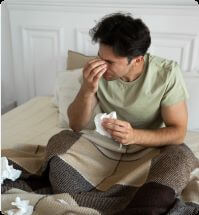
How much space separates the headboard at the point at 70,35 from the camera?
1.66 m

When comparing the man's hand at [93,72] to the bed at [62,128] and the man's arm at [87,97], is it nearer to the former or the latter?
the man's arm at [87,97]

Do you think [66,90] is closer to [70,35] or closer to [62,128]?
[62,128]

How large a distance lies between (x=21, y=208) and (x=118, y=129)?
0.38m

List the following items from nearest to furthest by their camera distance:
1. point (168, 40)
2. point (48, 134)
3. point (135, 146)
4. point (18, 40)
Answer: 1. point (135, 146)
2. point (48, 134)
3. point (168, 40)
4. point (18, 40)

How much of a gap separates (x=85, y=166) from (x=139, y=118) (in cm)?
29

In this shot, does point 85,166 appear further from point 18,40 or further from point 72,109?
point 18,40

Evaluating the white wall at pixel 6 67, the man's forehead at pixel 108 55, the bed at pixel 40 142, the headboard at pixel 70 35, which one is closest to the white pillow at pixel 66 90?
the bed at pixel 40 142

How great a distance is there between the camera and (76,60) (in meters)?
1.83

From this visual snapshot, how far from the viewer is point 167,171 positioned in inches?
39.2

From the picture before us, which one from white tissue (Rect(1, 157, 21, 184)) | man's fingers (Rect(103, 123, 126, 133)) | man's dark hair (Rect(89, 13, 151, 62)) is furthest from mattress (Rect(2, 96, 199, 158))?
man's dark hair (Rect(89, 13, 151, 62))

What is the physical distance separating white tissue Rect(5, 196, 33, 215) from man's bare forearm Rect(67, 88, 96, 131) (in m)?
0.46

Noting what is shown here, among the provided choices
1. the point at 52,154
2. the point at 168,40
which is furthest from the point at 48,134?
the point at 168,40

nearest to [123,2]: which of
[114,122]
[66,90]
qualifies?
Answer: [66,90]

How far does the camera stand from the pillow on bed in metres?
1.81
